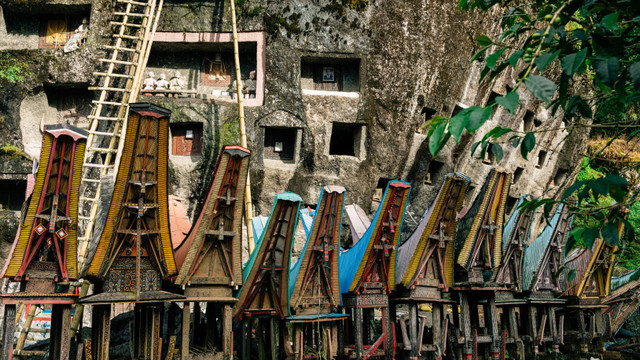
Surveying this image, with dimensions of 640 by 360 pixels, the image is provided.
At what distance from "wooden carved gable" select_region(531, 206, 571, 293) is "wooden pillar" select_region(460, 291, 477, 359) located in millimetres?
3006

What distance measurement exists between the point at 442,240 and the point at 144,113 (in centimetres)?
695

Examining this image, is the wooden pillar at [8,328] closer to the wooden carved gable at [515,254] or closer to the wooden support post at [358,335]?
the wooden support post at [358,335]

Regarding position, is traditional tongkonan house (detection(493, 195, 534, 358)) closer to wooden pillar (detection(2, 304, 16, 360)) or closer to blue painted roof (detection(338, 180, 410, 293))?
blue painted roof (detection(338, 180, 410, 293))

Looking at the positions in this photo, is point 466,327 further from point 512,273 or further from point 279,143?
point 279,143

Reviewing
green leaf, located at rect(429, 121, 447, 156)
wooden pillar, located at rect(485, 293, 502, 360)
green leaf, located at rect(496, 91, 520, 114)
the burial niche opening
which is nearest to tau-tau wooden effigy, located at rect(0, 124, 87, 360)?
green leaf, located at rect(429, 121, 447, 156)

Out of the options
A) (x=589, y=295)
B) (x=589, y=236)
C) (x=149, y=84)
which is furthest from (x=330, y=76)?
(x=589, y=236)

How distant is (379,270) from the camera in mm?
13203

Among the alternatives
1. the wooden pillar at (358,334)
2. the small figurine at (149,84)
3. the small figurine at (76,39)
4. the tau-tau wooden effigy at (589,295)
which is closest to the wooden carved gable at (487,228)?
the wooden pillar at (358,334)

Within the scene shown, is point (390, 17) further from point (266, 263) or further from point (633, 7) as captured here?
point (633, 7)

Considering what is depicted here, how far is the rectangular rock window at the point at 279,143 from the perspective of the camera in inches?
778

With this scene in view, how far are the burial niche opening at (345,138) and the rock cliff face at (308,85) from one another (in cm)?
14

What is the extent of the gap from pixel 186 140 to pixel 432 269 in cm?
926

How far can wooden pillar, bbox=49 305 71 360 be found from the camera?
1004 cm

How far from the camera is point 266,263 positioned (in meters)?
12.0
